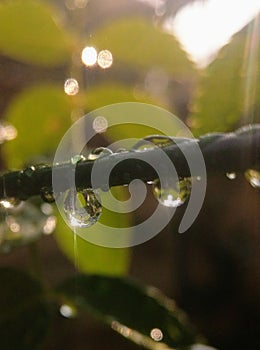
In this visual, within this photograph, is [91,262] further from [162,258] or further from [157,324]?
[162,258]

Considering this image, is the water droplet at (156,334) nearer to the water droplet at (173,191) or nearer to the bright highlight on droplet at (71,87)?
the water droplet at (173,191)

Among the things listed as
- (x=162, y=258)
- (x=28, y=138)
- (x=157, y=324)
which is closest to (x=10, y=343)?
(x=157, y=324)

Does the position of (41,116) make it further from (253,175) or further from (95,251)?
(253,175)

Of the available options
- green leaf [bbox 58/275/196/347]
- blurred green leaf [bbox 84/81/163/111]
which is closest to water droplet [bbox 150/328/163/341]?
green leaf [bbox 58/275/196/347]

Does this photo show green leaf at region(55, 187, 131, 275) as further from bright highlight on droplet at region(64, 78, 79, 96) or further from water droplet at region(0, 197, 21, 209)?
water droplet at region(0, 197, 21, 209)

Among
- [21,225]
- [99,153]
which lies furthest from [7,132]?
[99,153]

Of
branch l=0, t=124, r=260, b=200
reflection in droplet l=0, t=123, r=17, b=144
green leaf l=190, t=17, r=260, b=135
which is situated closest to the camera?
branch l=0, t=124, r=260, b=200
